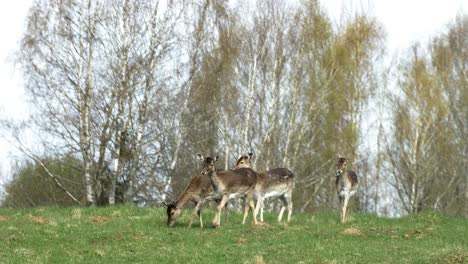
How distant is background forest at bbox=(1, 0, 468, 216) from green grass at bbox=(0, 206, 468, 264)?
29.9 ft

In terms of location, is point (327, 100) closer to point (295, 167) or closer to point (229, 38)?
point (295, 167)

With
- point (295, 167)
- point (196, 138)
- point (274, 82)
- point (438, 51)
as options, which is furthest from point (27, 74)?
point (438, 51)

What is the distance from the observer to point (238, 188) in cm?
2223

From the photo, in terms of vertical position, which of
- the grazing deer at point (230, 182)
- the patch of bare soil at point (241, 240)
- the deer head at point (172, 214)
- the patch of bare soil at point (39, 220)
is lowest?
the patch of bare soil at point (241, 240)

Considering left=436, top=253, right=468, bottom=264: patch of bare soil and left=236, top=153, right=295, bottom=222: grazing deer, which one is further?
left=236, top=153, right=295, bottom=222: grazing deer

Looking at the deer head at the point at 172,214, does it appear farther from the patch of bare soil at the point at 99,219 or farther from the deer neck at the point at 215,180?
the patch of bare soil at the point at 99,219

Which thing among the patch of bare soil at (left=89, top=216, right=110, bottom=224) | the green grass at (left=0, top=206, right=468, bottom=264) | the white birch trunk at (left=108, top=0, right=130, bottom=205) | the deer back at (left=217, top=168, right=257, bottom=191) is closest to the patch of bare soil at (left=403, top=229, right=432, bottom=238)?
the green grass at (left=0, top=206, right=468, bottom=264)

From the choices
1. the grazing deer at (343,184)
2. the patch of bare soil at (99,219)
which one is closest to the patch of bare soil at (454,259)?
the grazing deer at (343,184)

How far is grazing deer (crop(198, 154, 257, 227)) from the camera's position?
70.4ft

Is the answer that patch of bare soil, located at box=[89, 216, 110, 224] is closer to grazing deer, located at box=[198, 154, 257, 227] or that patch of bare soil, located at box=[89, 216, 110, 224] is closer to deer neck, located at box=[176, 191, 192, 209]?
deer neck, located at box=[176, 191, 192, 209]

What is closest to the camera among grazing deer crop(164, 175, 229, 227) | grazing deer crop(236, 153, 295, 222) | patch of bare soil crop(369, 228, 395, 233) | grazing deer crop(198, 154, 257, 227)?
patch of bare soil crop(369, 228, 395, 233)

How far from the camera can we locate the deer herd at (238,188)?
2172cm

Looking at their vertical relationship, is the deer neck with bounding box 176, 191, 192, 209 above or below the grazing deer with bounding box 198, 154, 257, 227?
below

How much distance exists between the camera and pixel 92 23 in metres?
33.4
